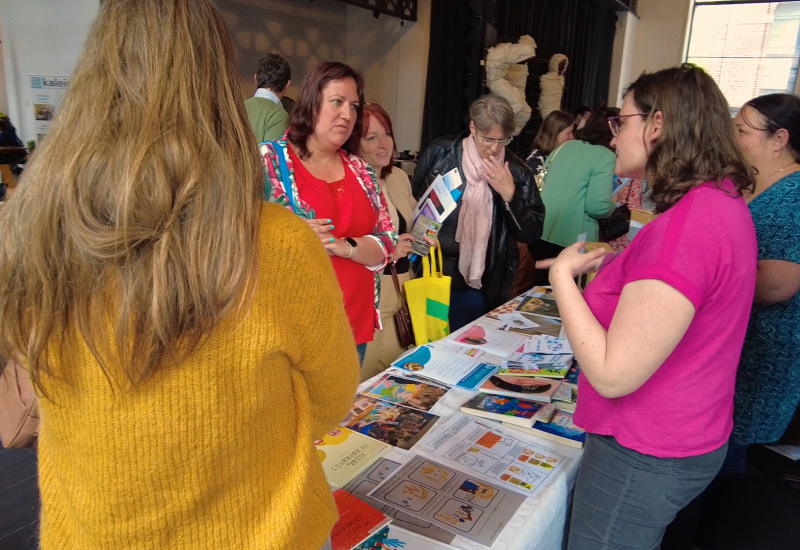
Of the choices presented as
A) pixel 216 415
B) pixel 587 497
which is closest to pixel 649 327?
pixel 587 497

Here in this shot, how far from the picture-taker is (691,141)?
3.18ft

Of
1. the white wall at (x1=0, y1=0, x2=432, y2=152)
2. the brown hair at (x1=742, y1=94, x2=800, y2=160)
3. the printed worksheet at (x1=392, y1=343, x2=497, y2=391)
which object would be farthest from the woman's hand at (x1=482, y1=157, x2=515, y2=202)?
the white wall at (x1=0, y1=0, x2=432, y2=152)

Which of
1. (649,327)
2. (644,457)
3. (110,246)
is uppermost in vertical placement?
(110,246)

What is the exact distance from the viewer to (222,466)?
24.1 inches

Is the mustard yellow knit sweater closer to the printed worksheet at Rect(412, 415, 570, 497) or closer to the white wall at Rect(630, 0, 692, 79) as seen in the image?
the printed worksheet at Rect(412, 415, 570, 497)

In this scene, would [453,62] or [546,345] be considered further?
[453,62]

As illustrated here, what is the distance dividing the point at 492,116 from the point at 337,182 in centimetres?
74

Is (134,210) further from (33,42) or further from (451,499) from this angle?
(33,42)

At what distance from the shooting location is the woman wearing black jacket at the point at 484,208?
213 centimetres

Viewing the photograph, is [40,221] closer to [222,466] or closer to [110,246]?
[110,246]

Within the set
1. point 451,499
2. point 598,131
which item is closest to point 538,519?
point 451,499

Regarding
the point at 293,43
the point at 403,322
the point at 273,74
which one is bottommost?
the point at 403,322

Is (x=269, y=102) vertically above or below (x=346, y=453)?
above

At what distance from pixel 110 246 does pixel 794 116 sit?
74.0 inches
